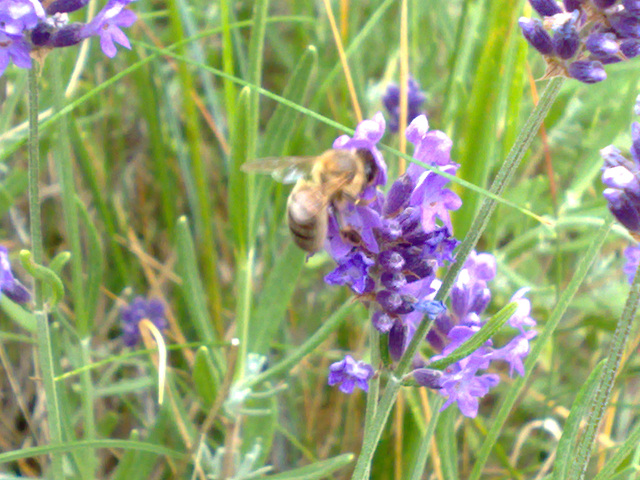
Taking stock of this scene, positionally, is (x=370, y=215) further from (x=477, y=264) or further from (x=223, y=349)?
(x=223, y=349)

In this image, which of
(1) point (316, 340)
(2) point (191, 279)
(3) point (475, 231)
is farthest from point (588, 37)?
(2) point (191, 279)

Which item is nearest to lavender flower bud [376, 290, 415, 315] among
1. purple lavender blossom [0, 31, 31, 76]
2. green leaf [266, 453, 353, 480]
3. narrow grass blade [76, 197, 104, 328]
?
green leaf [266, 453, 353, 480]

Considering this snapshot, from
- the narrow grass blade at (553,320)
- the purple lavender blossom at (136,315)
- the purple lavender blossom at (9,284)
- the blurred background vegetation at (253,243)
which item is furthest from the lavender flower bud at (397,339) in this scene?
the purple lavender blossom at (136,315)

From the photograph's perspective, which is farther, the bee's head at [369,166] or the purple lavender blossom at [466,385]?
the bee's head at [369,166]

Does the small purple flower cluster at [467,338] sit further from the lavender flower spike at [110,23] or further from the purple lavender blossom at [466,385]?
the lavender flower spike at [110,23]

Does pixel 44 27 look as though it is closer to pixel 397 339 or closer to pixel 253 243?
pixel 253 243
